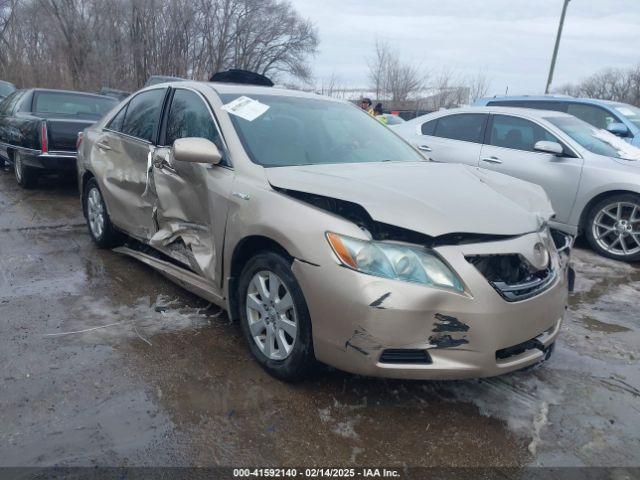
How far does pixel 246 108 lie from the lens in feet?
12.0

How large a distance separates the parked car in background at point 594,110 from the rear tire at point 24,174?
24.2 ft

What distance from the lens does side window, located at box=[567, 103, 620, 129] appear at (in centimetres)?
864

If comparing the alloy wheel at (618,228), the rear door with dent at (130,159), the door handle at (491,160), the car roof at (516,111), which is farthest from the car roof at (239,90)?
the alloy wheel at (618,228)

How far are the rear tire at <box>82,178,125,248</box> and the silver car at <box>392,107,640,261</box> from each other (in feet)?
14.0

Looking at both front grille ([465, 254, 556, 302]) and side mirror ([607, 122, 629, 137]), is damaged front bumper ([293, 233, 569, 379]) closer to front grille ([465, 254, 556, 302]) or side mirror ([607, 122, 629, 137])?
front grille ([465, 254, 556, 302])

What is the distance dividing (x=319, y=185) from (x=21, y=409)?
1883 millimetres

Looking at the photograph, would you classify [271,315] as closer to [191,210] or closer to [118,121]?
[191,210]

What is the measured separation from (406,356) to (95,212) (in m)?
3.96

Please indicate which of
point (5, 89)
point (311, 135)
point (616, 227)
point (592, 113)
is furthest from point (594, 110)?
point (5, 89)

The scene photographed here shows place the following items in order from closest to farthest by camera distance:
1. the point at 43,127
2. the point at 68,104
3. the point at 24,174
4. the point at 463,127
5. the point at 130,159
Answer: the point at 130,159, the point at 463,127, the point at 43,127, the point at 24,174, the point at 68,104

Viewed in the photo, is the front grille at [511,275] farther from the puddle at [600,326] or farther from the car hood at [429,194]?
the puddle at [600,326]

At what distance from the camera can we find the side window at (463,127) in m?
6.95

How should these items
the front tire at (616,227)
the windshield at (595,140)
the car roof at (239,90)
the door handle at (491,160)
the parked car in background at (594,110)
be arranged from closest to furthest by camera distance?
the car roof at (239,90) < the front tire at (616,227) < the windshield at (595,140) < the door handle at (491,160) < the parked car in background at (594,110)

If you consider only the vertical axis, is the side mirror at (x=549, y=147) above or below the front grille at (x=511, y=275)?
above
